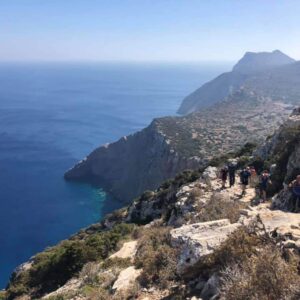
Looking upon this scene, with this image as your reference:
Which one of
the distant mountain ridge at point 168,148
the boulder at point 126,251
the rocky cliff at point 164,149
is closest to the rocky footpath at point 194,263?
the boulder at point 126,251

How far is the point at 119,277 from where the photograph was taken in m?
11.4

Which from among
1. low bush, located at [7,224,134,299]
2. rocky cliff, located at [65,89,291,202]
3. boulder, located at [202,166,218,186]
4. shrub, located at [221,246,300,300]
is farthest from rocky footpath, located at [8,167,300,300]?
rocky cliff, located at [65,89,291,202]

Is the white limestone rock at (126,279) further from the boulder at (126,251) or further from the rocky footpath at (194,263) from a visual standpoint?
the boulder at (126,251)

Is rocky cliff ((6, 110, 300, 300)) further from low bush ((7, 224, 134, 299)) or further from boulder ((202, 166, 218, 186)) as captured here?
boulder ((202, 166, 218, 186))

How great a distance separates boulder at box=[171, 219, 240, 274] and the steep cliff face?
54004mm

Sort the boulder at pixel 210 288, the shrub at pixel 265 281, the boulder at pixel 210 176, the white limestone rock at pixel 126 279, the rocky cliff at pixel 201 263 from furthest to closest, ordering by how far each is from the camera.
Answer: the boulder at pixel 210 176 → the white limestone rock at pixel 126 279 → the boulder at pixel 210 288 → the rocky cliff at pixel 201 263 → the shrub at pixel 265 281

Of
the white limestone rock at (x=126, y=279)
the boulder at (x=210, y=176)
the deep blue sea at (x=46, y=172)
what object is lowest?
the deep blue sea at (x=46, y=172)

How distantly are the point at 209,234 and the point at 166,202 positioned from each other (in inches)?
732

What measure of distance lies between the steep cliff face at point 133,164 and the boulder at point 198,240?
5400cm

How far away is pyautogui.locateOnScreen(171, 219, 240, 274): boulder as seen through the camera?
845 centimetres

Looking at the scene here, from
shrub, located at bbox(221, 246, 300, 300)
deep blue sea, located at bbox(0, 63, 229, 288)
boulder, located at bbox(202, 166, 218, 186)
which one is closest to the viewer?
shrub, located at bbox(221, 246, 300, 300)

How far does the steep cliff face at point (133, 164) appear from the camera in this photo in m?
74.2

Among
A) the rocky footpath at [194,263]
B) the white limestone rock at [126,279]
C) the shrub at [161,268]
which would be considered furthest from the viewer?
the white limestone rock at [126,279]

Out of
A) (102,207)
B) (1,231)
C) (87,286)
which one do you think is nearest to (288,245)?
(87,286)
